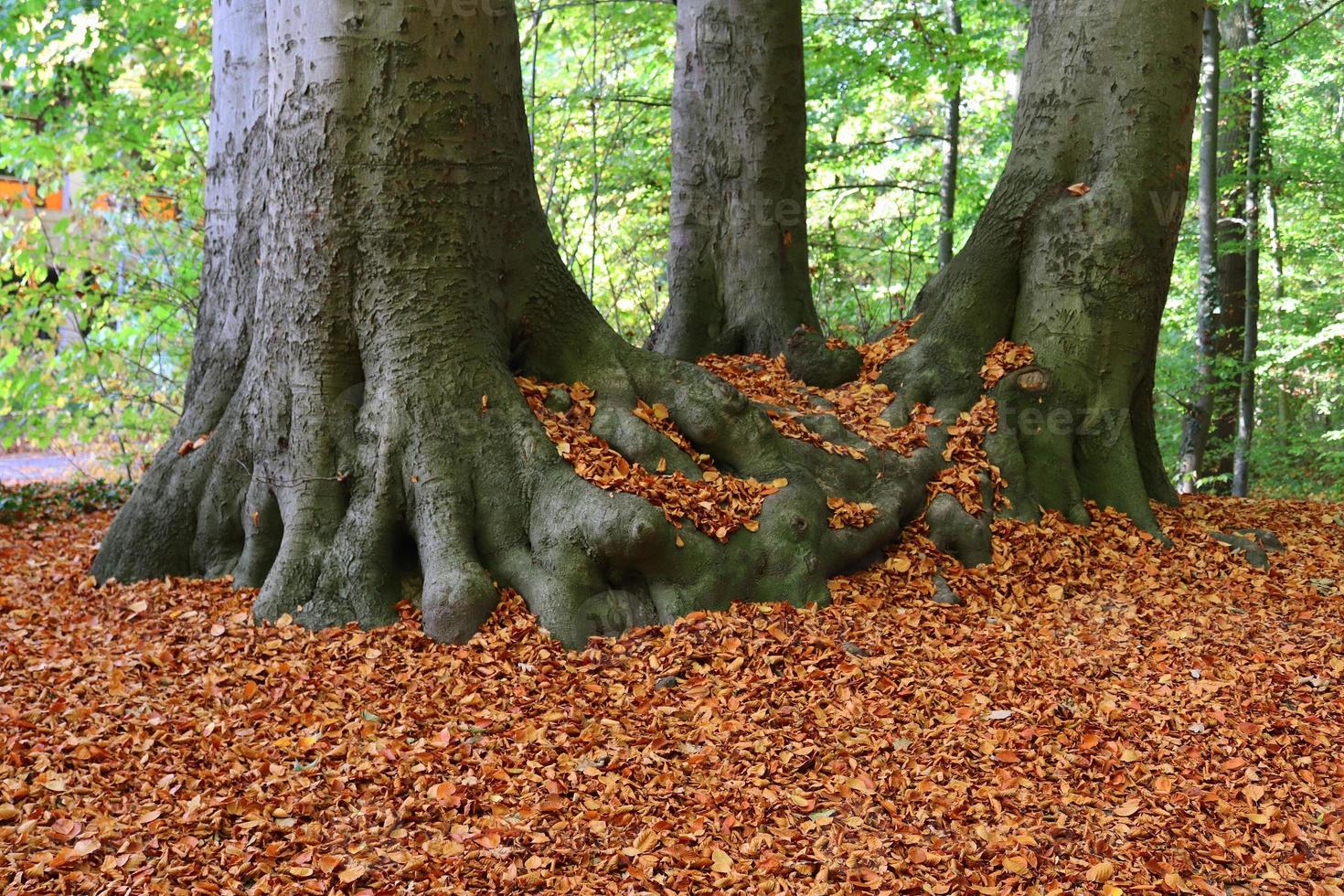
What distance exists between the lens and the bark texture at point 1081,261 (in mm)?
5773

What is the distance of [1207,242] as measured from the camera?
32.9ft

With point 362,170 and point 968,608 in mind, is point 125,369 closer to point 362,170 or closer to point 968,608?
point 362,170

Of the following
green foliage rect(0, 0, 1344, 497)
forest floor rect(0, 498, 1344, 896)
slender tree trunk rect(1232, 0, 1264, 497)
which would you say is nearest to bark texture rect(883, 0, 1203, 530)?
forest floor rect(0, 498, 1344, 896)

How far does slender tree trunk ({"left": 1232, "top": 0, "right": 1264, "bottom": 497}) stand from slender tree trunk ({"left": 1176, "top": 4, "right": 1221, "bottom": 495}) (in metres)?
0.42

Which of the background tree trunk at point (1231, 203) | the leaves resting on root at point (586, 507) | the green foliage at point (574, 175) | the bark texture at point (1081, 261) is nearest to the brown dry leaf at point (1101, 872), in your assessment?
the leaves resting on root at point (586, 507)

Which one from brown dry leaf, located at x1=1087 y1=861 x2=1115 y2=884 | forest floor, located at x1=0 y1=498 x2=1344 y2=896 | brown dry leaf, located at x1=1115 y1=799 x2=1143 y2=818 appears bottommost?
brown dry leaf, located at x1=1087 y1=861 x2=1115 y2=884

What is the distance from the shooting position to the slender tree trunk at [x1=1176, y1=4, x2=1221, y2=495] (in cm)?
994

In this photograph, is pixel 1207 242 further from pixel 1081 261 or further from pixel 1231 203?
pixel 1081 261

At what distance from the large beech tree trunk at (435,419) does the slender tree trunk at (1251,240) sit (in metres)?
6.89

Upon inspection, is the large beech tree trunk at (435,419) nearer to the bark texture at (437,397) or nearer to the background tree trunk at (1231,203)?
the bark texture at (437,397)

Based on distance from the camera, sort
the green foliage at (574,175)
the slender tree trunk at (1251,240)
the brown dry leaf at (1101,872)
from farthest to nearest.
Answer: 1. the slender tree trunk at (1251,240)
2. the green foliage at (574,175)
3. the brown dry leaf at (1101,872)

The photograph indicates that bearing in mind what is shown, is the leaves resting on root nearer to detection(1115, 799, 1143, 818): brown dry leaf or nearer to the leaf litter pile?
the leaf litter pile

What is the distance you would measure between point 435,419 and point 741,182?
3229mm

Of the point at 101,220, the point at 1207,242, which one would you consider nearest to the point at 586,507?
the point at 101,220
